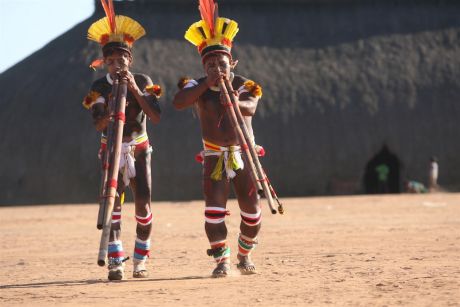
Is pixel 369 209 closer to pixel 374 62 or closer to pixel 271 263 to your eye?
pixel 271 263

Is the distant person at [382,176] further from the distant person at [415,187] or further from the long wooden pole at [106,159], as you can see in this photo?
the long wooden pole at [106,159]

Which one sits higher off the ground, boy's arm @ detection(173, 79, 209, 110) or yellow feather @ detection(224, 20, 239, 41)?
yellow feather @ detection(224, 20, 239, 41)

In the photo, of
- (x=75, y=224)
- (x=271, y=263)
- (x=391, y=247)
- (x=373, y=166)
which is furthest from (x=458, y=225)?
(x=373, y=166)

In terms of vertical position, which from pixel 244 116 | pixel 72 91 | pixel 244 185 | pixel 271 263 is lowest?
pixel 271 263

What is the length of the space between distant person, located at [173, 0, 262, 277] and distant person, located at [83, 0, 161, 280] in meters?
0.34

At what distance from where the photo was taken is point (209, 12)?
251 inches

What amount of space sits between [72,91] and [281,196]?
6671 millimetres

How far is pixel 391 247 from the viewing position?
791 centimetres

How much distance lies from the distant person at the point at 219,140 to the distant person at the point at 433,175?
18.0m

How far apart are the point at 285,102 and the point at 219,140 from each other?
18.0 metres

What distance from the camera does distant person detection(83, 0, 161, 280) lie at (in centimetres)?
636

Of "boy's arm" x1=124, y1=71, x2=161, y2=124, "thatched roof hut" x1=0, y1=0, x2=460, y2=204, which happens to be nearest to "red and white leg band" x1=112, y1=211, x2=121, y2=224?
"boy's arm" x1=124, y1=71, x2=161, y2=124

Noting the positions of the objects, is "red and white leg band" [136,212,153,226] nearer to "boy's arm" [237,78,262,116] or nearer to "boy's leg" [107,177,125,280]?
"boy's leg" [107,177,125,280]

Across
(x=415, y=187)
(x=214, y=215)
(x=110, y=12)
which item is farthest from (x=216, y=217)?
(x=415, y=187)
